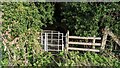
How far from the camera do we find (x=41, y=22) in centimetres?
629

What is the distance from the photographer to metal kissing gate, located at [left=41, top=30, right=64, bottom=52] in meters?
6.21

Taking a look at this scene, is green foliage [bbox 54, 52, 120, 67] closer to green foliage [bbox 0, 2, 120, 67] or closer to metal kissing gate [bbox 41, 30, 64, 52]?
green foliage [bbox 0, 2, 120, 67]

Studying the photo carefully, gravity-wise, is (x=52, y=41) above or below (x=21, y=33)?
below

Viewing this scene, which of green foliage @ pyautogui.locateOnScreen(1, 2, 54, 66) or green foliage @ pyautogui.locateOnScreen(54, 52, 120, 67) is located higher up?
green foliage @ pyautogui.locateOnScreen(1, 2, 54, 66)

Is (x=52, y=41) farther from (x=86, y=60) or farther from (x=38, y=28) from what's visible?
(x=86, y=60)

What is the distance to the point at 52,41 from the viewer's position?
254 inches

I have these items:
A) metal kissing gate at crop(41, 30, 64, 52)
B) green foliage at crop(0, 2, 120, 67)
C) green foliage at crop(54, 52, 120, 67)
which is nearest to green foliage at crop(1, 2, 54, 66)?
green foliage at crop(0, 2, 120, 67)

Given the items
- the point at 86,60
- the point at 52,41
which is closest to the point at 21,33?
the point at 52,41

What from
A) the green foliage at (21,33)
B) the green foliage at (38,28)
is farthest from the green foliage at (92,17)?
the green foliage at (21,33)

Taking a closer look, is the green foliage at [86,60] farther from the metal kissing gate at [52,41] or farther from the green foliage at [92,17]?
the green foliage at [92,17]

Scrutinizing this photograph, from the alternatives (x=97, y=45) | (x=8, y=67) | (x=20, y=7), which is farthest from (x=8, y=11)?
(x=97, y=45)

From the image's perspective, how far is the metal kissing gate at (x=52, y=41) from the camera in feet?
20.4

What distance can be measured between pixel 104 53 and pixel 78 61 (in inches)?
30.4

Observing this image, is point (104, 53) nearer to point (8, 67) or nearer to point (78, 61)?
point (78, 61)
